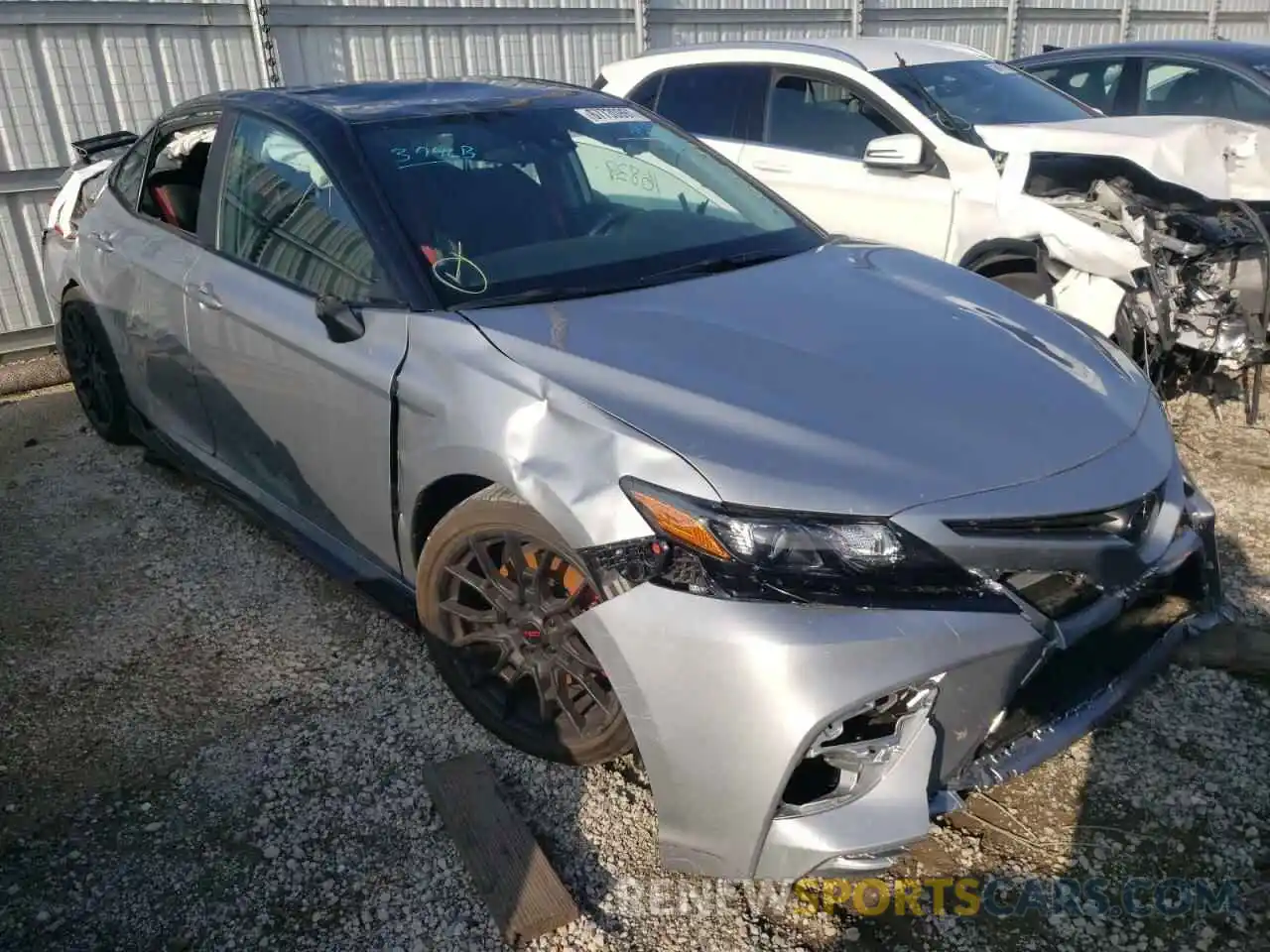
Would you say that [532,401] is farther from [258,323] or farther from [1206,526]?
[1206,526]

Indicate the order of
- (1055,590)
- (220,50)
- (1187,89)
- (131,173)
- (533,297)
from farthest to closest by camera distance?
(220,50), (1187,89), (131,173), (533,297), (1055,590)

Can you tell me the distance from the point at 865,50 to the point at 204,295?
381 centimetres

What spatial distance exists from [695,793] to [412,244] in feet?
5.28

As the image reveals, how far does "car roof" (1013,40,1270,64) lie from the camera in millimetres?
6516

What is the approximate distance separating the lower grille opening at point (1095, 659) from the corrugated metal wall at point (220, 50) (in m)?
6.58

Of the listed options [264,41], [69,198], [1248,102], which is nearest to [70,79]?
[264,41]

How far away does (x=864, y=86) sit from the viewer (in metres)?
5.32

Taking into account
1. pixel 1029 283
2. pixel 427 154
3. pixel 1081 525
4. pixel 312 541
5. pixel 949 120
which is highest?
pixel 427 154

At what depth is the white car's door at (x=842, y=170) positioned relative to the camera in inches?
198

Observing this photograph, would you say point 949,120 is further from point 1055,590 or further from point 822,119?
point 1055,590

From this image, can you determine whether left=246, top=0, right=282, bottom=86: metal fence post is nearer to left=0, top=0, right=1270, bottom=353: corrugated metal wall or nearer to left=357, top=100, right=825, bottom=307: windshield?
left=0, top=0, right=1270, bottom=353: corrugated metal wall

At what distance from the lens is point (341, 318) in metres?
2.80

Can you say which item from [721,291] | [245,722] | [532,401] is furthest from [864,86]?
[245,722]

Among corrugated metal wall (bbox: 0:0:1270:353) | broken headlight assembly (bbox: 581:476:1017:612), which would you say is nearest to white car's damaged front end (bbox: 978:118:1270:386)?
broken headlight assembly (bbox: 581:476:1017:612)
